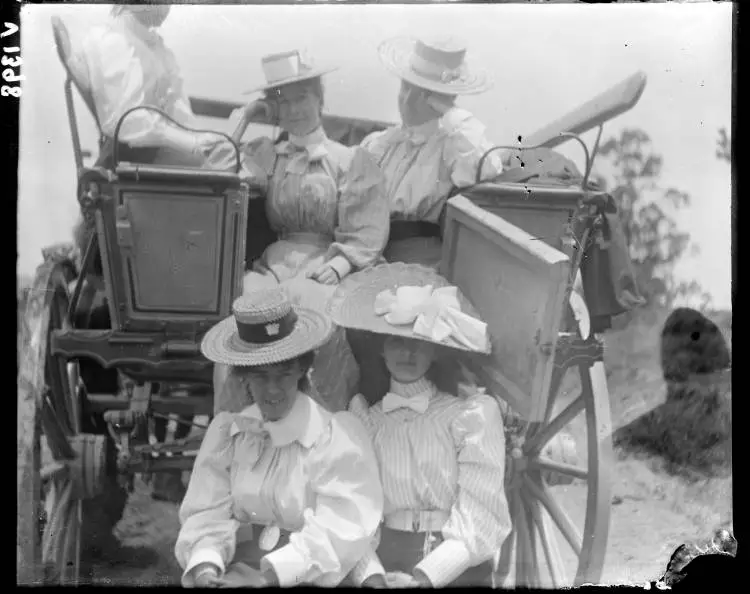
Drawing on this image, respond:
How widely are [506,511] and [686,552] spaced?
990mm

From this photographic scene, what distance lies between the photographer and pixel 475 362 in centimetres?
407

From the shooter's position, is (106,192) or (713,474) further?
(713,474)

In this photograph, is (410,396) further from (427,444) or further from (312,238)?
(312,238)

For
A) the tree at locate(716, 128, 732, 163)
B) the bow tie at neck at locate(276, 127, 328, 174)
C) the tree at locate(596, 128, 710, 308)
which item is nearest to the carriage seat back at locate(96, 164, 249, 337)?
the bow tie at neck at locate(276, 127, 328, 174)

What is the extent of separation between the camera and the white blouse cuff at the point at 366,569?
3816 mm

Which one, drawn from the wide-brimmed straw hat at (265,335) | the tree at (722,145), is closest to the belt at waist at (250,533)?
the wide-brimmed straw hat at (265,335)

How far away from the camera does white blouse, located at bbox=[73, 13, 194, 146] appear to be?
4035 millimetres

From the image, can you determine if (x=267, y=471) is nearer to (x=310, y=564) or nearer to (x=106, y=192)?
(x=310, y=564)

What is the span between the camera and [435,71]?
4141mm

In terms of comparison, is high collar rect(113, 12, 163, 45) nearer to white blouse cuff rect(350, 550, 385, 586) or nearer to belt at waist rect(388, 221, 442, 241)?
belt at waist rect(388, 221, 442, 241)

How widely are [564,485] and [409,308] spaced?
1118 millimetres

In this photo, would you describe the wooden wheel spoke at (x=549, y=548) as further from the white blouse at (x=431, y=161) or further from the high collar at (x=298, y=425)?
the white blouse at (x=431, y=161)

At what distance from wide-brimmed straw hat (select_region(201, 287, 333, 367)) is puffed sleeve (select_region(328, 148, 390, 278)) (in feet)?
1.29

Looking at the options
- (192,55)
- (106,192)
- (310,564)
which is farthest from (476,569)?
(192,55)
